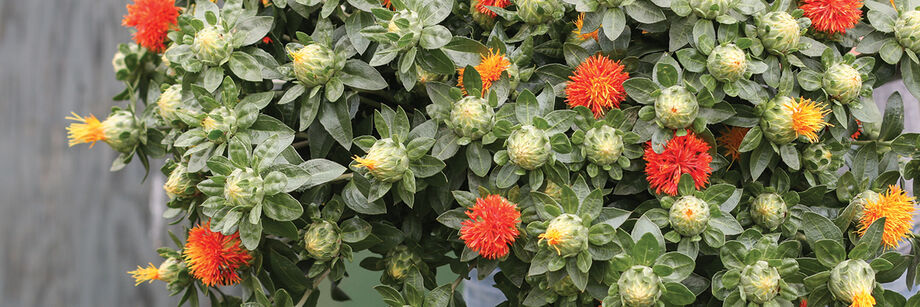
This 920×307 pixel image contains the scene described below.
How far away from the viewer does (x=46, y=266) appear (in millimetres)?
1659

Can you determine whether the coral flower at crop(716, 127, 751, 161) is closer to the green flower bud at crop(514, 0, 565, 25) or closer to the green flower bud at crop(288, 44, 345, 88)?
the green flower bud at crop(514, 0, 565, 25)

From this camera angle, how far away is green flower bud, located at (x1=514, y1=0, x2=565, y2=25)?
67 cm

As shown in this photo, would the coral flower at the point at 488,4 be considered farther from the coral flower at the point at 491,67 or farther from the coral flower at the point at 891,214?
the coral flower at the point at 891,214

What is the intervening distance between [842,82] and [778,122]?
72mm

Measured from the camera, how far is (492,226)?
0.61m

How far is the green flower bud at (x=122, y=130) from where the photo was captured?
2.85ft

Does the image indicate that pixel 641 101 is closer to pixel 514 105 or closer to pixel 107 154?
pixel 514 105

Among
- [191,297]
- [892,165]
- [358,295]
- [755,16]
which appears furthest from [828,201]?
[358,295]

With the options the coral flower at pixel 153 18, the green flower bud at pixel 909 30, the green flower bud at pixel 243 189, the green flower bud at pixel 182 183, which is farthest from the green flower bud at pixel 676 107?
the coral flower at pixel 153 18

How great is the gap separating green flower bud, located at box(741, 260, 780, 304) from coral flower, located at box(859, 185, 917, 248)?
112 millimetres

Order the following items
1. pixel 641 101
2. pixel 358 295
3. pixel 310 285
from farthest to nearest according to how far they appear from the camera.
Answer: pixel 358 295, pixel 310 285, pixel 641 101

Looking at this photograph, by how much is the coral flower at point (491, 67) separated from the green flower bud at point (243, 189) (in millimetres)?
213

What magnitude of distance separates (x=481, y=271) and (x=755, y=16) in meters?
0.33

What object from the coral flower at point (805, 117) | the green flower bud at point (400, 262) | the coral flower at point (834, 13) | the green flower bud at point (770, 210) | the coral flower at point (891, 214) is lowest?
the green flower bud at point (400, 262)
